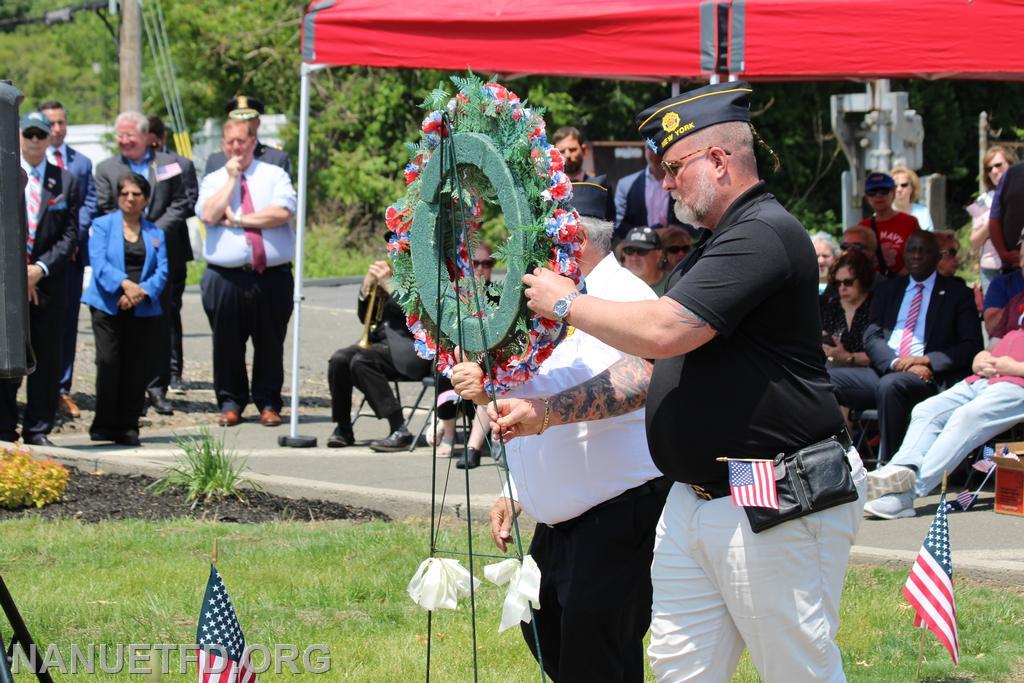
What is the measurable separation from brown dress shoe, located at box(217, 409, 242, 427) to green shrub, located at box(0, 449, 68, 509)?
2793 mm

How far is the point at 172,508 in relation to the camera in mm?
8492

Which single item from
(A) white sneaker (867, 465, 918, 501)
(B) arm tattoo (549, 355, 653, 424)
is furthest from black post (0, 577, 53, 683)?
(A) white sneaker (867, 465, 918, 501)

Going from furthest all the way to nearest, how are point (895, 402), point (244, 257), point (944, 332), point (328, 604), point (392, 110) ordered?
point (392, 110)
point (244, 257)
point (944, 332)
point (895, 402)
point (328, 604)

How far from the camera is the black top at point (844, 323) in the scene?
9.73 metres

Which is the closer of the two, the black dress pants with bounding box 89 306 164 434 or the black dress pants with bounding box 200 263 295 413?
the black dress pants with bounding box 89 306 164 434

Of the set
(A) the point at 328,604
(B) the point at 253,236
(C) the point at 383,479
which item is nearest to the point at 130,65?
(B) the point at 253,236

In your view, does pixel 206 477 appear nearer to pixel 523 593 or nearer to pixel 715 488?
pixel 523 593

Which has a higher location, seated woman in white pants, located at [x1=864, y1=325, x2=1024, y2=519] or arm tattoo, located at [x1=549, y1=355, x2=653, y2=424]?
arm tattoo, located at [x1=549, y1=355, x2=653, y2=424]

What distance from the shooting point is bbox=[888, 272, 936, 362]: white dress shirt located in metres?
9.25

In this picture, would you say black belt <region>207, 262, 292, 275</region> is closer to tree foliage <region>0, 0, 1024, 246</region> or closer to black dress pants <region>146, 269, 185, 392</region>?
black dress pants <region>146, 269, 185, 392</region>

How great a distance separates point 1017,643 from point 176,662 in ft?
11.5

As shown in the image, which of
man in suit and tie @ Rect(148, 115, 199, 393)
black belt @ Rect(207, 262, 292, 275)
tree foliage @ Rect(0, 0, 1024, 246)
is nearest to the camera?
black belt @ Rect(207, 262, 292, 275)

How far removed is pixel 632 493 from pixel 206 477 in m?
4.87

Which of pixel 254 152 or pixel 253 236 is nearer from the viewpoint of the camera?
pixel 253 236
